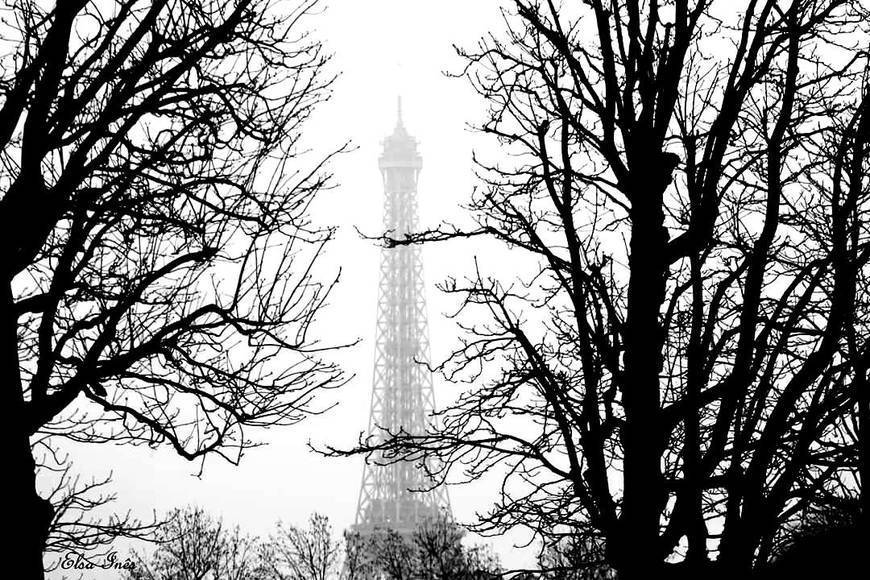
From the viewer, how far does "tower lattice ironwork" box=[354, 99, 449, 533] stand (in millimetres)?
71562

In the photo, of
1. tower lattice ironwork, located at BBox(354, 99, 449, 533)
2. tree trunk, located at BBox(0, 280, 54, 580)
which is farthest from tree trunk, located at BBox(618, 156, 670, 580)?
tower lattice ironwork, located at BBox(354, 99, 449, 533)

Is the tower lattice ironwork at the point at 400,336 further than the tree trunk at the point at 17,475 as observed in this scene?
Yes

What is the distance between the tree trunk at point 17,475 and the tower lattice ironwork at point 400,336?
6539 centimetres

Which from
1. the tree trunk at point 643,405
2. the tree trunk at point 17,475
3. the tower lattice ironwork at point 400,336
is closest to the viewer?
the tree trunk at point 17,475

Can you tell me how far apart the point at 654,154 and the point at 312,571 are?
971 inches

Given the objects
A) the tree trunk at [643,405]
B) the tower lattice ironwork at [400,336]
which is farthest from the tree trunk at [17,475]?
the tower lattice ironwork at [400,336]

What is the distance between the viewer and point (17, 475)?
610cm

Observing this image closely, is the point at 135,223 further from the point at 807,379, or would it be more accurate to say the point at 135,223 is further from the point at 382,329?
the point at 382,329

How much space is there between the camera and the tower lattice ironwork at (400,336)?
235 ft

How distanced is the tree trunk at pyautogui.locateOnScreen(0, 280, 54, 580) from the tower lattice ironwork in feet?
215

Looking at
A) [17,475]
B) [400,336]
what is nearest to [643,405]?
[17,475]

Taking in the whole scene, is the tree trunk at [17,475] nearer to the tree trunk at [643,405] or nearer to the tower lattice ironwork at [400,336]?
the tree trunk at [643,405]

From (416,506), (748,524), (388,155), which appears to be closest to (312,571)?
(748,524)

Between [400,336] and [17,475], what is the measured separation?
234ft
